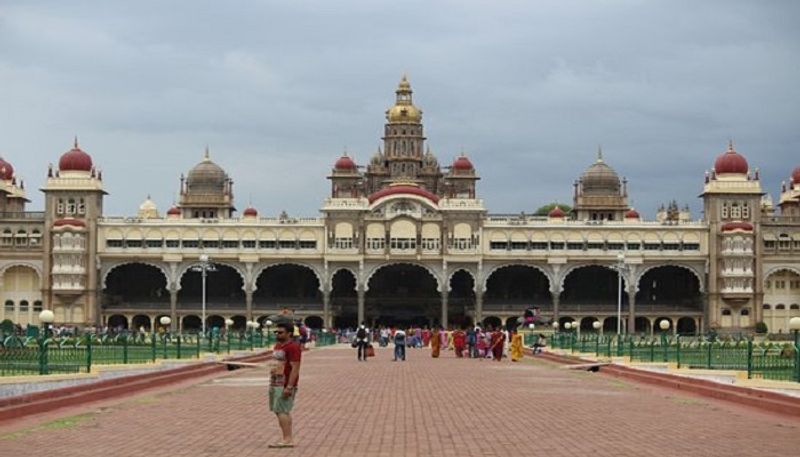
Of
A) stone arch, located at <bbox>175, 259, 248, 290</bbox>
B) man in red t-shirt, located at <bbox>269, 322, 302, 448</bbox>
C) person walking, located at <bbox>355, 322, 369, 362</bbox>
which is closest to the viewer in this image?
man in red t-shirt, located at <bbox>269, 322, 302, 448</bbox>

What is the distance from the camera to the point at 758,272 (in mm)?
89688

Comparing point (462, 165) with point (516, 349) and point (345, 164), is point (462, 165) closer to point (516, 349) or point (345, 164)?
point (345, 164)

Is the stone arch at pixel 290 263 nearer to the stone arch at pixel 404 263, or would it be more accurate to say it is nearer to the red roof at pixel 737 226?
the stone arch at pixel 404 263

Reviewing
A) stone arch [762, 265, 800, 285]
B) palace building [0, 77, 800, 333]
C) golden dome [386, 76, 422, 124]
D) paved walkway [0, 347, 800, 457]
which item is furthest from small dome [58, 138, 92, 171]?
paved walkway [0, 347, 800, 457]

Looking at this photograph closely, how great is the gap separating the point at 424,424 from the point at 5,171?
293 feet

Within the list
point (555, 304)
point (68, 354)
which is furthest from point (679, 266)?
point (68, 354)

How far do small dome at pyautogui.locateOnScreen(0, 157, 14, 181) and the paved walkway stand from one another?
256 ft

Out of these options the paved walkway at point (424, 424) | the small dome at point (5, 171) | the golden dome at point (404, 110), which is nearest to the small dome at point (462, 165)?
the golden dome at point (404, 110)

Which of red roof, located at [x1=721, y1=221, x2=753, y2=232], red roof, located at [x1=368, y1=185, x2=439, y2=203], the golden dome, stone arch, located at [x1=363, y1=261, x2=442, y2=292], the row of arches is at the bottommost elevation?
the row of arches

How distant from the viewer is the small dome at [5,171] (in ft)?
332

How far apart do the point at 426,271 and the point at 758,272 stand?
23.2m

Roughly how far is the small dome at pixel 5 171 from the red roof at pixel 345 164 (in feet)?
83.3

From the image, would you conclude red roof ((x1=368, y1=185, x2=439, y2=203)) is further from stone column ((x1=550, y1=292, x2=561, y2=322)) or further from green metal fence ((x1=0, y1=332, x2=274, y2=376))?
green metal fence ((x1=0, y1=332, x2=274, y2=376))

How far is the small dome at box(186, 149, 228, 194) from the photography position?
10675cm
